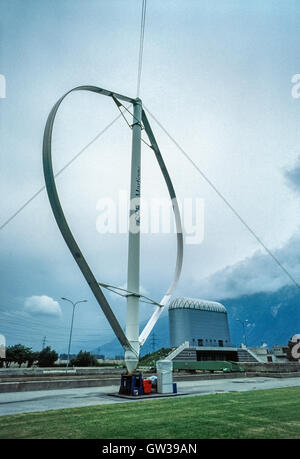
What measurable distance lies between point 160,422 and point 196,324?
5348 inches

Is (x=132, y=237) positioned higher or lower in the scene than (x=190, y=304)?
lower

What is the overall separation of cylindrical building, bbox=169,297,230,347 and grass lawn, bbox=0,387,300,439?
128 metres

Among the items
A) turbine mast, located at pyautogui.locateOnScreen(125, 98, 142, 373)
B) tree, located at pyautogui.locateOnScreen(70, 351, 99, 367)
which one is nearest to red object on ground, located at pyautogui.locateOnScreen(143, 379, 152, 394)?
turbine mast, located at pyautogui.locateOnScreen(125, 98, 142, 373)

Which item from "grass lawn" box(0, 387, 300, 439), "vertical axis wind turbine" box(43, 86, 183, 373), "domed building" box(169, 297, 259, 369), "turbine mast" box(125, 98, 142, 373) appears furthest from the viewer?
"domed building" box(169, 297, 259, 369)

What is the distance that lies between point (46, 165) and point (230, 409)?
1506 centimetres

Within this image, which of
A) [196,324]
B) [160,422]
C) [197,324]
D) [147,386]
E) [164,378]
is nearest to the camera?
[160,422]

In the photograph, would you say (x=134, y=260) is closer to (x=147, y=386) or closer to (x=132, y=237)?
(x=132, y=237)

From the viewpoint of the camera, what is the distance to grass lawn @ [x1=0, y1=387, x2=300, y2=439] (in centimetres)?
877

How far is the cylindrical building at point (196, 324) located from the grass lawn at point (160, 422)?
128135mm

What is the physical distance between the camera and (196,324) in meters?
139

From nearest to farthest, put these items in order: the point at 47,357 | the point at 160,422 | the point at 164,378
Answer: the point at 160,422 < the point at 164,378 < the point at 47,357

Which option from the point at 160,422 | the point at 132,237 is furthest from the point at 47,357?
the point at 160,422

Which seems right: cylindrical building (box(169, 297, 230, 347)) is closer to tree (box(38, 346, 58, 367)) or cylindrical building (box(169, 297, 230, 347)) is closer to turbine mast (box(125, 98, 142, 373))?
tree (box(38, 346, 58, 367))
